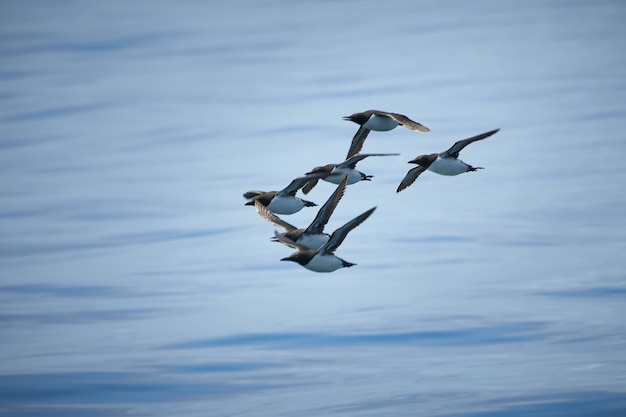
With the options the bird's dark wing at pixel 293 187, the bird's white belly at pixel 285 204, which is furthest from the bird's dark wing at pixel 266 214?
the bird's dark wing at pixel 293 187

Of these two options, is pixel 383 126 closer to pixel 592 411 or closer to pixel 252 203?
pixel 252 203

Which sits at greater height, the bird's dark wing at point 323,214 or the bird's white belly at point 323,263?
the bird's dark wing at point 323,214

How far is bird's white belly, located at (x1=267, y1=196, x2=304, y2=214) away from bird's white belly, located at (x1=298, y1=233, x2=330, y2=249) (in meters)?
1.84

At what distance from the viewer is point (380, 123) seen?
23.3 meters

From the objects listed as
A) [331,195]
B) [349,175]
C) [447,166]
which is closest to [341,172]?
[349,175]

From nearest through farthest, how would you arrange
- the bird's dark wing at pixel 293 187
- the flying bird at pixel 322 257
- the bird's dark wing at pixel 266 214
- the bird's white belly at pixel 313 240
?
1. the flying bird at pixel 322 257
2. the bird's white belly at pixel 313 240
3. the bird's dark wing at pixel 293 187
4. the bird's dark wing at pixel 266 214

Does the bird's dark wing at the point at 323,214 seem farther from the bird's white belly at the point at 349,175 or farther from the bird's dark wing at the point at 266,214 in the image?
the bird's dark wing at the point at 266,214

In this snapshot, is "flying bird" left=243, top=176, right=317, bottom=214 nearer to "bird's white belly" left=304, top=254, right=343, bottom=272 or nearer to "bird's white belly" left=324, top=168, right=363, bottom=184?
"bird's white belly" left=324, top=168, right=363, bottom=184

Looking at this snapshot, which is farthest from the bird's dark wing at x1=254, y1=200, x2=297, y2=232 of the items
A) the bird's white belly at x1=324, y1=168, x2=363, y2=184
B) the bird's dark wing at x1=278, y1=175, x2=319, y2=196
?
the bird's white belly at x1=324, y1=168, x2=363, y2=184

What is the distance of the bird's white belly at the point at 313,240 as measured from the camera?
67.0ft

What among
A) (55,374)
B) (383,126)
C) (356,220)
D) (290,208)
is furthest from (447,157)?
(55,374)

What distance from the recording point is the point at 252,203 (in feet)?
74.8

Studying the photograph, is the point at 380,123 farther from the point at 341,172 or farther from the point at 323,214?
the point at 323,214

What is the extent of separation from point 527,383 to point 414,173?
19.8 feet
